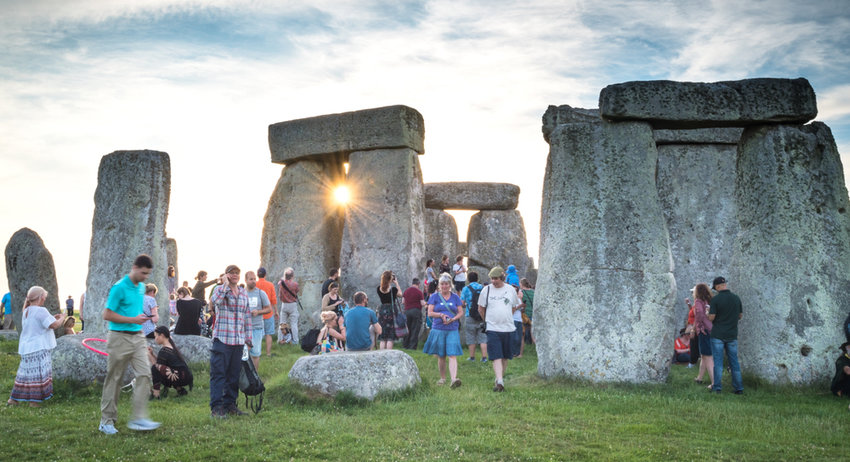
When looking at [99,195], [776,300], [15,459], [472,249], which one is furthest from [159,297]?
[472,249]

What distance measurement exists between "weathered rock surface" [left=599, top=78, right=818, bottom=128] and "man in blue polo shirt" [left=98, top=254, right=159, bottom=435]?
7072 mm

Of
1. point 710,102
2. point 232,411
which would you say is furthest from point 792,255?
point 232,411

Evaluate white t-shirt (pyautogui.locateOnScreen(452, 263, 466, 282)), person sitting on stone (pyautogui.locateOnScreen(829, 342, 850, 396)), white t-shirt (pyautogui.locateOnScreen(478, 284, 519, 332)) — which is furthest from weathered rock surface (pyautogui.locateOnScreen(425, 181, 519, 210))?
person sitting on stone (pyautogui.locateOnScreen(829, 342, 850, 396))

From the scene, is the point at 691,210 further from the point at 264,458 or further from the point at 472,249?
the point at 264,458

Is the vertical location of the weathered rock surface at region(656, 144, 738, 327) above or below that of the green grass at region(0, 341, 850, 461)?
above

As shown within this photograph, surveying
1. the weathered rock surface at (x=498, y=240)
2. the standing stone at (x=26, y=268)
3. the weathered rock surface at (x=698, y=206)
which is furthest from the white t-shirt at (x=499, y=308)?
the weathered rock surface at (x=498, y=240)

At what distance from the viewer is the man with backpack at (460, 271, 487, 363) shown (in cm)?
1424

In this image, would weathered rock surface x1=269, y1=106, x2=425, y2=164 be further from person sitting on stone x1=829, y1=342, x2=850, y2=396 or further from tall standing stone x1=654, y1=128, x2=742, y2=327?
person sitting on stone x1=829, y1=342, x2=850, y2=396

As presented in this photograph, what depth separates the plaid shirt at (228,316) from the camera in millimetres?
8742

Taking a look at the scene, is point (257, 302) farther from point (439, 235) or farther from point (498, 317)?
point (439, 235)

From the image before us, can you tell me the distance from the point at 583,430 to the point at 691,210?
968cm

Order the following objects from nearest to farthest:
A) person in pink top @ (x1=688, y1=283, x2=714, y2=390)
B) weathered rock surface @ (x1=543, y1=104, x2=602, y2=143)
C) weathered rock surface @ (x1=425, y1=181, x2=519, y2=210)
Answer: person in pink top @ (x1=688, y1=283, x2=714, y2=390), weathered rock surface @ (x1=543, y1=104, x2=602, y2=143), weathered rock surface @ (x1=425, y1=181, x2=519, y2=210)

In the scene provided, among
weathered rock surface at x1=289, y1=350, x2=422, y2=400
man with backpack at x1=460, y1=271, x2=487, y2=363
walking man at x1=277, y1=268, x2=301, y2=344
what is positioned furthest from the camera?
walking man at x1=277, y1=268, x2=301, y2=344

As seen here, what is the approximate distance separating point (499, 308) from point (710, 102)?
14.7ft
